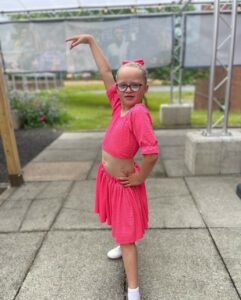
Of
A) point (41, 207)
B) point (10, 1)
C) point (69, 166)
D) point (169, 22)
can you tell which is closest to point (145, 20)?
point (169, 22)

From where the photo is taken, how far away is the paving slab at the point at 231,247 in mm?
2508

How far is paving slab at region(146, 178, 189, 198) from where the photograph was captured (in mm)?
4105

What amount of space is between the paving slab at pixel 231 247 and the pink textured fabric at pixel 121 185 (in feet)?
3.09

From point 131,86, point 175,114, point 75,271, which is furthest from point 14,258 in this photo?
point 175,114

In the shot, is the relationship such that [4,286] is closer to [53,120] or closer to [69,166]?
[69,166]

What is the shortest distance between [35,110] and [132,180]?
8194 millimetres

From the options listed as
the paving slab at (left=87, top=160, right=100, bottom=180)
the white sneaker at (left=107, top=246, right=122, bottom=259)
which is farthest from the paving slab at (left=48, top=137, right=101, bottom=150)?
the white sneaker at (left=107, top=246, right=122, bottom=259)

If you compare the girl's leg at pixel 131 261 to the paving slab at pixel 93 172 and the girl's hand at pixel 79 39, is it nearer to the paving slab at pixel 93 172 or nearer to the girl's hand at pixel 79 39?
the girl's hand at pixel 79 39

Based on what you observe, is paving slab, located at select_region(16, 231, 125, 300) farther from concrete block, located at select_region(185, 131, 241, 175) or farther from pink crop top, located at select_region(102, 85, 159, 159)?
concrete block, located at select_region(185, 131, 241, 175)

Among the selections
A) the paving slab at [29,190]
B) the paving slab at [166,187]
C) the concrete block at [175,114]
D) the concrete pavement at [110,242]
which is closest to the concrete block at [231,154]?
the concrete pavement at [110,242]

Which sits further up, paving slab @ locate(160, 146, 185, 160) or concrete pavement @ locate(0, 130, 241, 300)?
concrete pavement @ locate(0, 130, 241, 300)

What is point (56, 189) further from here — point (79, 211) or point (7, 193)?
point (79, 211)

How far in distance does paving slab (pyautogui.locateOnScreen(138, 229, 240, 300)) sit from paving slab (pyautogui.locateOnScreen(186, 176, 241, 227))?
1.16 ft

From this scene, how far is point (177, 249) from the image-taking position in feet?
9.34
